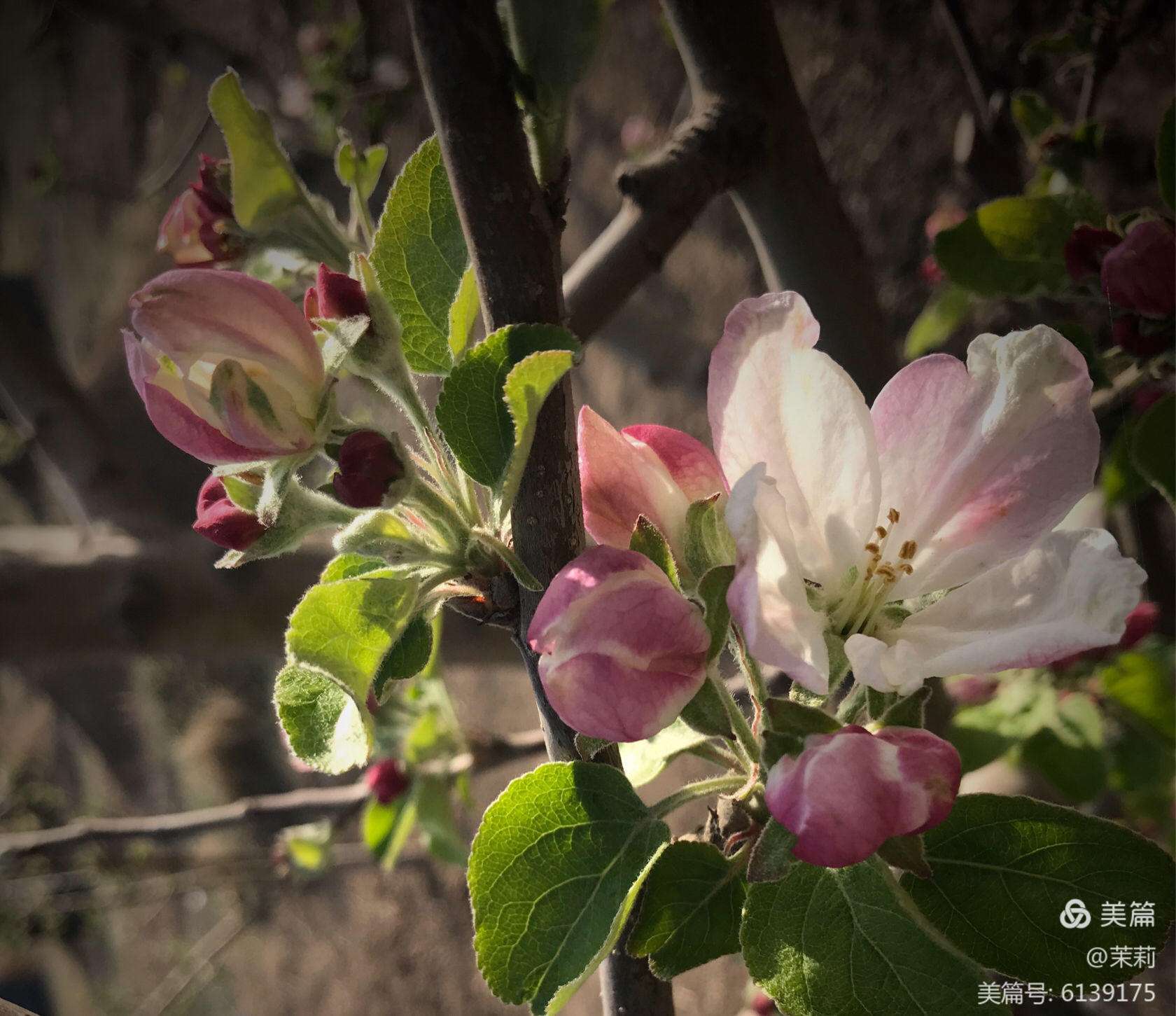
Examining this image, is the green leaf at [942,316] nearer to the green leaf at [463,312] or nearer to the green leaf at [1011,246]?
the green leaf at [1011,246]

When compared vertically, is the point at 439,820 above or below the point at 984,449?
below

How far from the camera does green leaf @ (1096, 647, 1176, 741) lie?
2.93 ft

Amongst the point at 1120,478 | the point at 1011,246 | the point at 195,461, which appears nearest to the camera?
the point at 1011,246

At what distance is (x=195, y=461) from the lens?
307 centimetres

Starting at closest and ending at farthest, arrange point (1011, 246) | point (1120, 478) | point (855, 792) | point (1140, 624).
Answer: point (855, 792) < point (1011, 246) < point (1120, 478) < point (1140, 624)

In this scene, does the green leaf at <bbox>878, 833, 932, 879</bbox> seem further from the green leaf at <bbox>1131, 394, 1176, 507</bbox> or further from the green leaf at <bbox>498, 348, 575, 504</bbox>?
the green leaf at <bbox>1131, 394, 1176, 507</bbox>

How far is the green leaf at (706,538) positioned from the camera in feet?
1.06

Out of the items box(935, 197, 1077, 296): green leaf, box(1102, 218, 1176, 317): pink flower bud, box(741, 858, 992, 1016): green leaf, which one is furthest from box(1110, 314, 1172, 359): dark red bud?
box(741, 858, 992, 1016): green leaf

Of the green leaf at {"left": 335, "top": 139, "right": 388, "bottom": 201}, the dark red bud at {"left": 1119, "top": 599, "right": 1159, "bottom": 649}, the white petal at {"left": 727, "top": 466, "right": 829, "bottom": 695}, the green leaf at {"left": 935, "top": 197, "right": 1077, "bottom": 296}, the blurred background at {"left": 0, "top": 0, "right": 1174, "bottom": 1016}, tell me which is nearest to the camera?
the white petal at {"left": 727, "top": 466, "right": 829, "bottom": 695}

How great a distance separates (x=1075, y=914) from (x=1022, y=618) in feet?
0.44

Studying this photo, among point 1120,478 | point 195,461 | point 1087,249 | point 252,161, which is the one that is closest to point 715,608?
point 252,161

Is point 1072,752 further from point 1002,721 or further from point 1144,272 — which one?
point 1144,272

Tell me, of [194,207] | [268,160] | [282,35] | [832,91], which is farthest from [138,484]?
[282,35]

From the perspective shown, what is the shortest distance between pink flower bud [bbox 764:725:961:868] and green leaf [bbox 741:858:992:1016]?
0.07 meters
